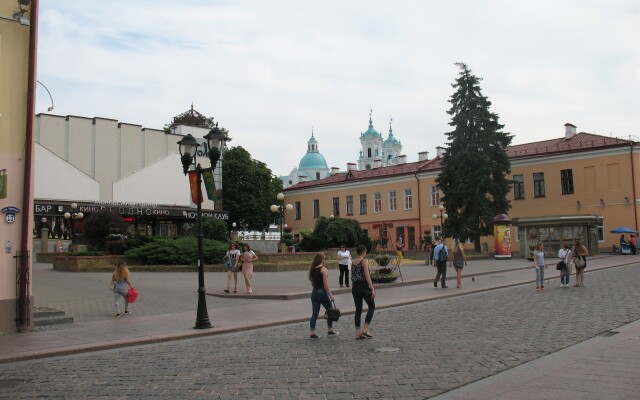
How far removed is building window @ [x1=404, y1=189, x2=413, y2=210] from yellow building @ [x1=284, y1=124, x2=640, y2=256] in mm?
107

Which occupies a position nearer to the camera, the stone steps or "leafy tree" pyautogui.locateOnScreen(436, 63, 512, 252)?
the stone steps

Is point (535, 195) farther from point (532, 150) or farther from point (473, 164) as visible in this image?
point (473, 164)

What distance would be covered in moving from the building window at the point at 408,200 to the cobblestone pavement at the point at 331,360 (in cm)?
4803

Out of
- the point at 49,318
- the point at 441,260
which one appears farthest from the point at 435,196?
the point at 49,318

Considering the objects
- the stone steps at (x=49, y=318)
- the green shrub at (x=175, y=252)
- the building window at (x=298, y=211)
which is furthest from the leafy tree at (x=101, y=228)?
the building window at (x=298, y=211)

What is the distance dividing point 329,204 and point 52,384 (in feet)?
204

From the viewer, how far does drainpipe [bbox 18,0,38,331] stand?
1262cm

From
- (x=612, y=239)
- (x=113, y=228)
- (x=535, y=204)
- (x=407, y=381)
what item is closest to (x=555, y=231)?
(x=612, y=239)

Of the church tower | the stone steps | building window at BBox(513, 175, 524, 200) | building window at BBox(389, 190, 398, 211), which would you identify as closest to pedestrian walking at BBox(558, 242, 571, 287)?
the stone steps

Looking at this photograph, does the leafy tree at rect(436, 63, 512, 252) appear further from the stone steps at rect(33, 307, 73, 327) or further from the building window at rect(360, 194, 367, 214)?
the stone steps at rect(33, 307, 73, 327)

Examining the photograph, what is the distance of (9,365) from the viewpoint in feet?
31.1

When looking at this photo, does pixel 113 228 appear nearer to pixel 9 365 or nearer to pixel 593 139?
pixel 9 365

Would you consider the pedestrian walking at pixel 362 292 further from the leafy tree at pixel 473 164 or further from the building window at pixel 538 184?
the building window at pixel 538 184

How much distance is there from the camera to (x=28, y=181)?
510 inches
